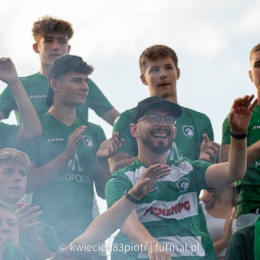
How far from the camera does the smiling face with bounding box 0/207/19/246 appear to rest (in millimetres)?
6098

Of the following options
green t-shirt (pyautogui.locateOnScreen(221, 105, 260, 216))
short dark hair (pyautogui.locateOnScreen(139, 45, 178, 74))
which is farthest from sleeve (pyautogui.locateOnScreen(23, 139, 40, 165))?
green t-shirt (pyautogui.locateOnScreen(221, 105, 260, 216))

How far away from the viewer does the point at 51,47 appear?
29.8 ft

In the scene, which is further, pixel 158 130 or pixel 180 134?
pixel 180 134

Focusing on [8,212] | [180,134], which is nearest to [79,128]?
[180,134]

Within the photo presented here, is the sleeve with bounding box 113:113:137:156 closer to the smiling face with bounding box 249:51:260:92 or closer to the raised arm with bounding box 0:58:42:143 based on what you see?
the raised arm with bounding box 0:58:42:143

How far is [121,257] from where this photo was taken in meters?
6.65

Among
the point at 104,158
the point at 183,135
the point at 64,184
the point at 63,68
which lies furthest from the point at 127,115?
the point at 64,184

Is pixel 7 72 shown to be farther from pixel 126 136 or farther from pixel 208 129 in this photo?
pixel 208 129

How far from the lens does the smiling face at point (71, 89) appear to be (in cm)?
827

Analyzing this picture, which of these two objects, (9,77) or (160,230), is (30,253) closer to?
(160,230)

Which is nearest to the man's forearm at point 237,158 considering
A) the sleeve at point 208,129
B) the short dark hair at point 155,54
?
the sleeve at point 208,129

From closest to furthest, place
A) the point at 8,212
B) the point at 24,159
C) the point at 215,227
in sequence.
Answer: the point at 8,212 < the point at 24,159 < the point at 215,227

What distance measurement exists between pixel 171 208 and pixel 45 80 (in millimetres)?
2891

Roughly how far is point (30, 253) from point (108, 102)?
2860 millimetres
